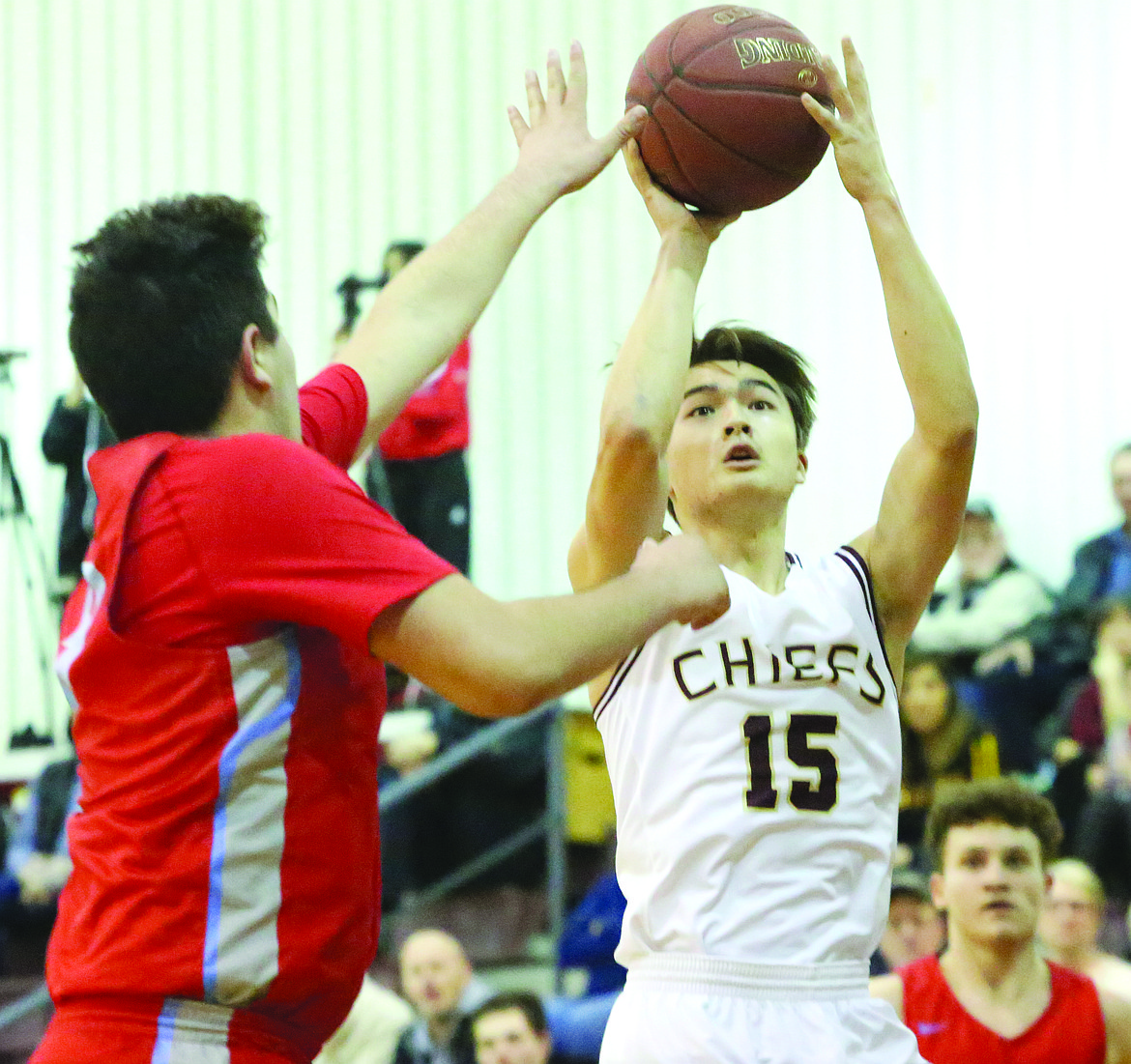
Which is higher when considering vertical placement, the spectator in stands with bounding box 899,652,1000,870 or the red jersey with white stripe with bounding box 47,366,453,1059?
the spectator in stands with bounding box 899,652,1000,870

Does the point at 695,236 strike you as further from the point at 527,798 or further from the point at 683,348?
the point at 527,798

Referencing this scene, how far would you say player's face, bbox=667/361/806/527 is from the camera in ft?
10.7

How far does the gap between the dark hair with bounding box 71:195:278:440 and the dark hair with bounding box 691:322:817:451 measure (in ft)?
4.18

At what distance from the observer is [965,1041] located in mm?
4449

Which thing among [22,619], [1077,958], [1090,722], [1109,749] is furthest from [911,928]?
[22,619]

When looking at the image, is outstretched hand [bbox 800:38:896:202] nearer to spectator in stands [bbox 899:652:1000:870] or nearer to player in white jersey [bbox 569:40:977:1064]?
player in white jersey [bbox 569:40:977:1064]

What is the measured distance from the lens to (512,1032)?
5809 mm

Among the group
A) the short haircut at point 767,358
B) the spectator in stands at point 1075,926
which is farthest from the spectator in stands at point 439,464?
the short haircut at point 767,358

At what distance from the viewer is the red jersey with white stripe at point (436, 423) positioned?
8.04 meters

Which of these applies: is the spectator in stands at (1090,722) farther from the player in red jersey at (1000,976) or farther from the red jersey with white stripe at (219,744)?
the red jersey with white stripe at (219,744)

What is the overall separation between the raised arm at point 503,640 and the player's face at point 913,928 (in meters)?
4.36

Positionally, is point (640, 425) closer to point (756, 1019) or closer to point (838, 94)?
point (838, 94)

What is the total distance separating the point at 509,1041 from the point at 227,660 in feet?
13.0

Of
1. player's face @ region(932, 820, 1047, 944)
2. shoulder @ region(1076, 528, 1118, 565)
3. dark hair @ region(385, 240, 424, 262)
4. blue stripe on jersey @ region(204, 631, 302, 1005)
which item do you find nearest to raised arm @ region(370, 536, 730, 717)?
blue stripe on jersey @ region(204, 631, 302, 1005)
